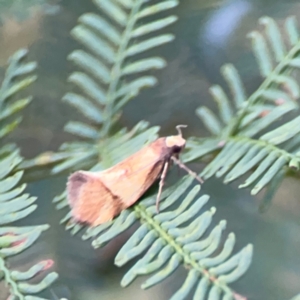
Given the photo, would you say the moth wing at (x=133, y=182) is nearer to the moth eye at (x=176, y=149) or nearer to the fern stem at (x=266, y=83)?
the moth eye at (x=176, y=149)

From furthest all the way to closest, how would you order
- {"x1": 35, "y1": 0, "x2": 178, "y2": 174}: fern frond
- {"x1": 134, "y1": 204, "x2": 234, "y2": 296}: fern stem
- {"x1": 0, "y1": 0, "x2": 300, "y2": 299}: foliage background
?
{"x1": 0, "y1": 0, "x2": 300, "y2": 299}: foliage background < {"x1": 35, "y1": 0, "x2": 178, "y2": 174}: fern frond < {"x1": 134, "y1": 204, "x2": 234, "y2": 296}: fern stem

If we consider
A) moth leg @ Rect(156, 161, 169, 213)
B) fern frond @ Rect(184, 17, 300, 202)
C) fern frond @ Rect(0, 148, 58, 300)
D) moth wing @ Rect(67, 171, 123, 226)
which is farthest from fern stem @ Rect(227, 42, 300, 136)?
fern frond @ Rect(0, 148, 58, 300)

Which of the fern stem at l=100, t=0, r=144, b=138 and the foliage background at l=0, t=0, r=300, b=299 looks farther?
the foliage background at l=0, t=0, r=300, b=299

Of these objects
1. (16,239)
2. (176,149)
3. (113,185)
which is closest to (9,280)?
(16,239)

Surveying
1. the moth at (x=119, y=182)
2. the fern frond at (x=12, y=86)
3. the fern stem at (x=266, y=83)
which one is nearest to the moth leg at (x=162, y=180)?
the moth at (x=119, y=182)

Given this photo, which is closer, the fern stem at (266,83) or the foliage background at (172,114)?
the fern stem at (266,83)

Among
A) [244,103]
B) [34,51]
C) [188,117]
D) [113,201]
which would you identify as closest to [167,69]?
[188,117]

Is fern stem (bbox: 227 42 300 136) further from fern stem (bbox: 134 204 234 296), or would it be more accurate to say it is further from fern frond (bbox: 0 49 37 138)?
fern frond (bbox: 0 49 37 138)

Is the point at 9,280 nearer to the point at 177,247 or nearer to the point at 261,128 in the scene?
the point at 177,247
